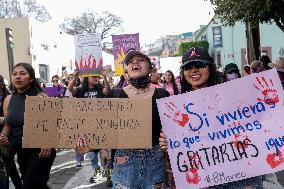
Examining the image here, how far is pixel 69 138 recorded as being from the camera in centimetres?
345

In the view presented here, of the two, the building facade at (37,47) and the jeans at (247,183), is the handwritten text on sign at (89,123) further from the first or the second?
the building facade at (37,47)

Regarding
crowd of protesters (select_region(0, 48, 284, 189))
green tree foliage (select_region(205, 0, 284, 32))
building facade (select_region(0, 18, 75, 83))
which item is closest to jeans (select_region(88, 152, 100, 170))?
crowd of protesters (select_region(0, 48, 284, 189))

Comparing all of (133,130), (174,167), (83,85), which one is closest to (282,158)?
(174,167)

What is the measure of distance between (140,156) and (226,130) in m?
0.65

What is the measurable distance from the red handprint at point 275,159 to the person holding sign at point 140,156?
79 cm

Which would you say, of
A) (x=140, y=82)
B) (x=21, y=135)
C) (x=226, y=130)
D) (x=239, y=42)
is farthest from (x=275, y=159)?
(x=239, y=42)

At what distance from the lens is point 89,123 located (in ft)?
11.4

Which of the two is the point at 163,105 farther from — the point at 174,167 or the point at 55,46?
the point at 55,46

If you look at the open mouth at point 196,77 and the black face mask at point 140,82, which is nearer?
the open mouth at point 196,77

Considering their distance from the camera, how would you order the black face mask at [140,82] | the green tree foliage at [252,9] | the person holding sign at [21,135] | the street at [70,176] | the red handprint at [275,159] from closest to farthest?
the red handprint at [275,159], the black face mask at [140,82], the person holding sign at [21,135], the street at [70,176], the green tree foliage at [252,9]

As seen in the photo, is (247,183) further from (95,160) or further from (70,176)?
(70,176)

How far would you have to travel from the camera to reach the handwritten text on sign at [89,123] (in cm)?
339

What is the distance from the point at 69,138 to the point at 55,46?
31.7 metres

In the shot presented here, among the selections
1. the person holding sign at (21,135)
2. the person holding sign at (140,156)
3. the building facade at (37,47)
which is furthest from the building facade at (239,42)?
the person holding sign at (140,156)
